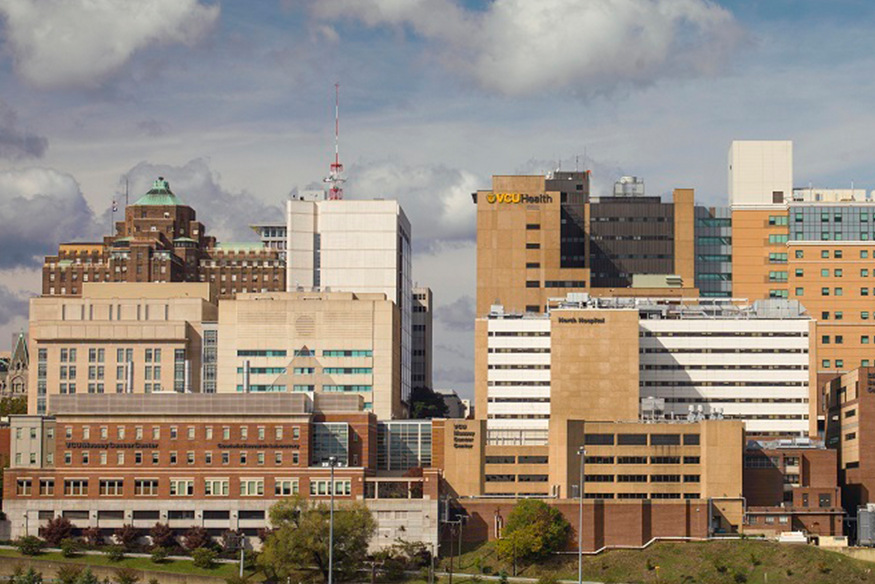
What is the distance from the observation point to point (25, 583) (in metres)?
200
